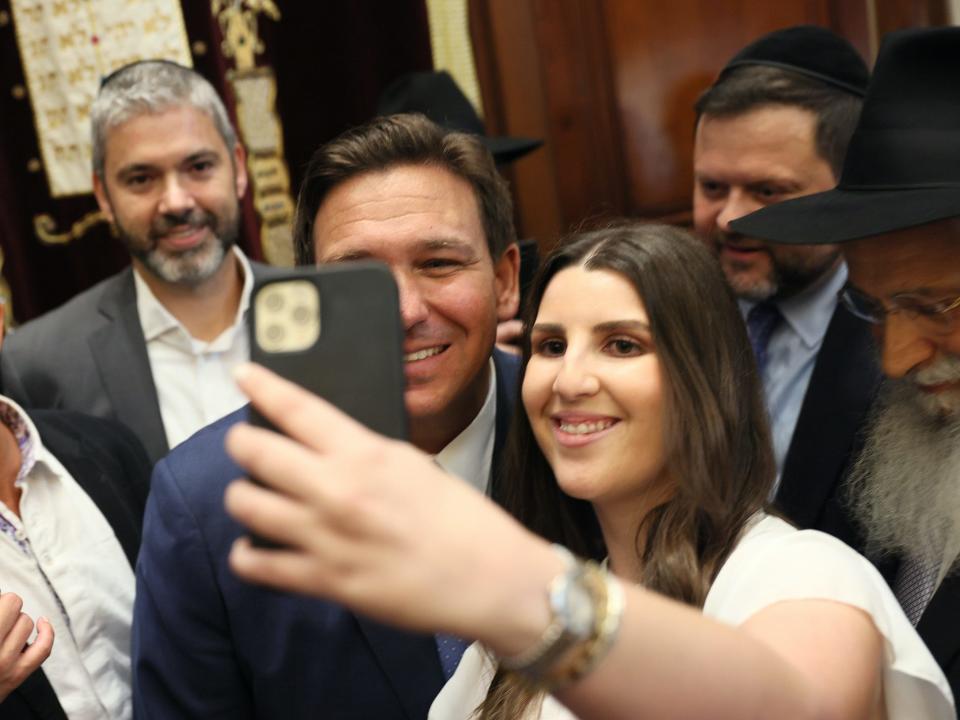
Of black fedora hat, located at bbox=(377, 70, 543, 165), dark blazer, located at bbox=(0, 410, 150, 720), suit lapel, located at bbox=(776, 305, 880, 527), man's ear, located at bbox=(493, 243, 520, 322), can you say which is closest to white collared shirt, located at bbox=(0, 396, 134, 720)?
dark blazer, located at bbox=(0, 410, 150, 720)

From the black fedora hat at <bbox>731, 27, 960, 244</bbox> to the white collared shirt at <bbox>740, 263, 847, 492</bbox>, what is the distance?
0.66 m

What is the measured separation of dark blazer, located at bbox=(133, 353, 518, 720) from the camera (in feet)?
5.64

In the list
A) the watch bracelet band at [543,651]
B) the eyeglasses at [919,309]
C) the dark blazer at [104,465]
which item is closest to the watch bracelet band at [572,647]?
the watch bracelet band at [543,651]

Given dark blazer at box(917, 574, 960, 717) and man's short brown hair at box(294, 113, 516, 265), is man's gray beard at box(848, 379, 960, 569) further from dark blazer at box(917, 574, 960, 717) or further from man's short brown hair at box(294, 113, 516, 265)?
man's short brown hair at box(294, 113, 516, 265)

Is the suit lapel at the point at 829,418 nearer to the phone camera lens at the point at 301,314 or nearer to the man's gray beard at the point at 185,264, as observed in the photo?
the phone camera lens at the point at 301,314

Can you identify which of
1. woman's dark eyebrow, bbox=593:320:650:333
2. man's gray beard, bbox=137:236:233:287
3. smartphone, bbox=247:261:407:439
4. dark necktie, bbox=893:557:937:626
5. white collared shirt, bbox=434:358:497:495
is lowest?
dark necktie, bbox=893:557:937:626

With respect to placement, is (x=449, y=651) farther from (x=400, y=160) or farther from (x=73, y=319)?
(x=73, y=319)

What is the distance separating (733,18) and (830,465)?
6.10 ft

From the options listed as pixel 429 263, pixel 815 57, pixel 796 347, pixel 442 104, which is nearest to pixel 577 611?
pixel 429 263

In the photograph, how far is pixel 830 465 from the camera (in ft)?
7.20

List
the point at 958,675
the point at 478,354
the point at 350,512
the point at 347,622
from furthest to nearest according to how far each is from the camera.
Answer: the point at 478,354
the point at 347,622
the point at 958,675
the point at 350,512

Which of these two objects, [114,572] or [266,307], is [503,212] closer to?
[114,572]

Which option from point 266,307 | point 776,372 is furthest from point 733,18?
point 266,307

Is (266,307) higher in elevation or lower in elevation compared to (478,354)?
higher
